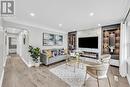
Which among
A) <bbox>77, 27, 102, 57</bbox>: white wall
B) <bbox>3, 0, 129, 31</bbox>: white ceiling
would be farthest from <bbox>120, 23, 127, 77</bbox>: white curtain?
<bbox>77, 27, 102, 57</bbox>: white wall

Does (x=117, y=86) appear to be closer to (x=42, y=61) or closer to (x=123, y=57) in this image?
(x=123, y=57)

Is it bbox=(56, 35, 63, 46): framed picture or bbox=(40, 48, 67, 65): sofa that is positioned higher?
bbox=(56, 35, 63, 46): framed picture

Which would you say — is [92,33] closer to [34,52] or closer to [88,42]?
[88,42]

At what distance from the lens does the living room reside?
2922mm

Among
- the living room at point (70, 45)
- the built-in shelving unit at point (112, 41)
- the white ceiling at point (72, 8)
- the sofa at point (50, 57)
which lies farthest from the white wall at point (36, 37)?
the built-in shelving unit at point (112, 41)

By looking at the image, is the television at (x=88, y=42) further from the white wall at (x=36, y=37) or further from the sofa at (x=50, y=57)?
the white wall at (x=36, y=37)

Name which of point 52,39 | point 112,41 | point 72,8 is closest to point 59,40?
point 52,39

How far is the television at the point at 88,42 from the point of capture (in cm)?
592

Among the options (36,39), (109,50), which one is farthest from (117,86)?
(36,39)

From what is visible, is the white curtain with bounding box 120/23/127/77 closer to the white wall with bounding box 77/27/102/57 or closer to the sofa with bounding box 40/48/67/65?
the white wall with bounding box 77/27/102/57

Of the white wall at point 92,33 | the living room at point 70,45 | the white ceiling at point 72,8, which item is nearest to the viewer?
the white ceiling at point 72,8

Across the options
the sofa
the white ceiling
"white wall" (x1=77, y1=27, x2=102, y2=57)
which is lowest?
the sofa

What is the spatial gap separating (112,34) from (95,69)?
3.53 meters

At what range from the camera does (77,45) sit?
7.24 metres
